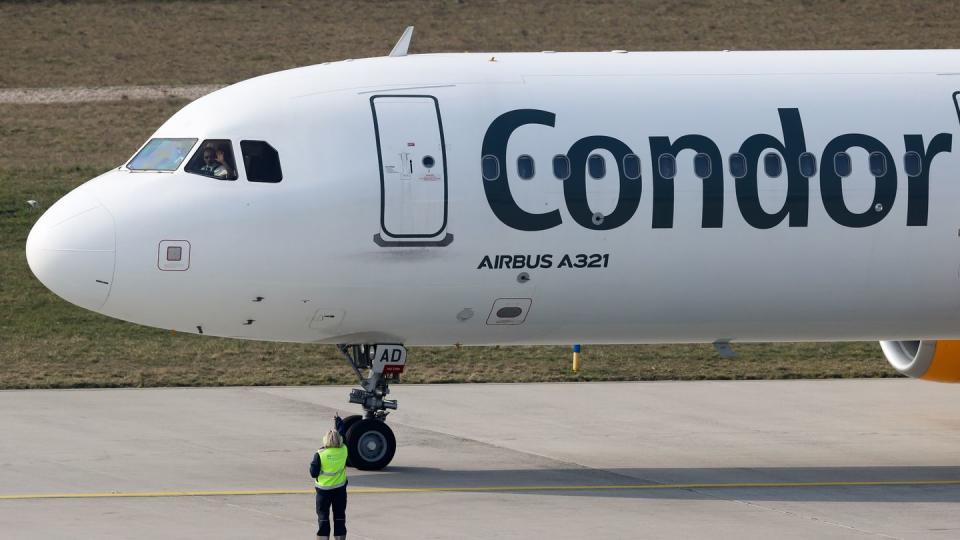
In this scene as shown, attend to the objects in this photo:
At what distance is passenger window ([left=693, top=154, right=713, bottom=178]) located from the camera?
20672mm

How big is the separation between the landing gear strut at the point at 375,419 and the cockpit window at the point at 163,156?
3389 millimetres

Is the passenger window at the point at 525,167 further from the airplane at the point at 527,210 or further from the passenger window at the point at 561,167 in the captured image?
the passenger window at the point at 561,167

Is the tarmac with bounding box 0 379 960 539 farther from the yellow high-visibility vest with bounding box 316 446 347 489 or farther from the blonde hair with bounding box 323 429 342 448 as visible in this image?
the blonde hair with bounding box 323 429 342 448

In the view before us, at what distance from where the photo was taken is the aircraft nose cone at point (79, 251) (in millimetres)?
19359

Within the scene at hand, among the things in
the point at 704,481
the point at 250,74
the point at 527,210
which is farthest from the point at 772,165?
the point at 250,74

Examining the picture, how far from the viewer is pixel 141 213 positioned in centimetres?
1952

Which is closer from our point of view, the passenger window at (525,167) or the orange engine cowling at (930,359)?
the passenger window at (525,167)

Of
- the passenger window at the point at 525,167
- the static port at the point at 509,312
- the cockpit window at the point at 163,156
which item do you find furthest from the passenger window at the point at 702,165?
the cockpit window at the point at 163,156

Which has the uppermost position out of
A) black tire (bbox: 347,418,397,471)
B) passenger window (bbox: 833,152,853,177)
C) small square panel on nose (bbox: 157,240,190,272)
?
passenger window (bbox: 833,152,853,177)

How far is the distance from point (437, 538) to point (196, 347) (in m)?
15.0

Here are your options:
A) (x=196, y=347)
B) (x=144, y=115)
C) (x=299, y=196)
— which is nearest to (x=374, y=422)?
(x=299, y=196)

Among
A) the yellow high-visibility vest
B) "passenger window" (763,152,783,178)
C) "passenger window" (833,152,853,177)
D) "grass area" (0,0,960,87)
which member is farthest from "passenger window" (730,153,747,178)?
"grass area" (0,0,960,87)

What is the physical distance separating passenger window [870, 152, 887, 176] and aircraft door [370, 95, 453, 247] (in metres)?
5.40

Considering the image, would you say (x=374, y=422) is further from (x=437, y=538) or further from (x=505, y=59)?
(x=505, y=59)
